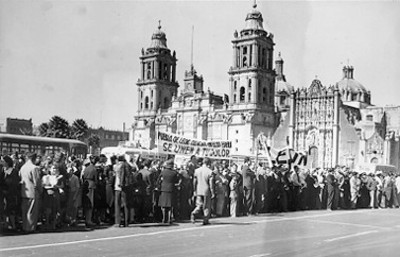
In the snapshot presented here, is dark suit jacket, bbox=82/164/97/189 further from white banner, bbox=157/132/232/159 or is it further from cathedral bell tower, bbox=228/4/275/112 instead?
cathedral bell tower, bbox=228/4/275/112

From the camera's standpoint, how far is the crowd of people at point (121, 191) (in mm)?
11945

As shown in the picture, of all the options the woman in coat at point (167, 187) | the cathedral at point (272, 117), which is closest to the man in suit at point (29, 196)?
the woman in coat at point (167, 187)

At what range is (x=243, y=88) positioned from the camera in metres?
75.2

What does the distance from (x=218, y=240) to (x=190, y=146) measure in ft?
38.2

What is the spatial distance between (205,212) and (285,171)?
677cm

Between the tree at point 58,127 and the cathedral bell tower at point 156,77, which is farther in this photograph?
the cathedral bell tower at point 156,77

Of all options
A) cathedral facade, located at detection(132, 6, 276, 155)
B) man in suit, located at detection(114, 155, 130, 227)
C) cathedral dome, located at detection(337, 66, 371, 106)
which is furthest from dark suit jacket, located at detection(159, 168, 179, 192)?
cathedral dome, located at detection(337, 66, 371, 106)

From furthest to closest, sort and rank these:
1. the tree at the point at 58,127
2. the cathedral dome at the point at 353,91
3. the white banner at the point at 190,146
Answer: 1. the cathedral dome at the point at 353,91
2. the tree at the point at 58,127
3. the white banner at the point at 190,146

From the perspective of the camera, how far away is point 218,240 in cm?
1147

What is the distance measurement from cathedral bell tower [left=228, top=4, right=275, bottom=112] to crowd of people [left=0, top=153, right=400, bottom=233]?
179 feet

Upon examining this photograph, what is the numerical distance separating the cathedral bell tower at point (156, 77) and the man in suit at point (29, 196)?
7567 centimetres

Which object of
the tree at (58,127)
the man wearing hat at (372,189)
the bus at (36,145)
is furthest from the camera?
the tree at (58,127)

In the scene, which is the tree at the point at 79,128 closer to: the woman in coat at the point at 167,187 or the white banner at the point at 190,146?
the white banner at the point at 190,146

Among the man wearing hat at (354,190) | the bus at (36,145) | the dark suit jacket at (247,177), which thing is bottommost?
the man wearing hat at (354,190)
